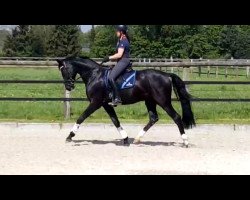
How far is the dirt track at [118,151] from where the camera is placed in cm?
687

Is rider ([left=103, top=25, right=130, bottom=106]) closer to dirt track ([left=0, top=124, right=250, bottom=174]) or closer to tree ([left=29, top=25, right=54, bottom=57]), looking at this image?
dirt track ([left=0, top=124, right=250, bottom=174])

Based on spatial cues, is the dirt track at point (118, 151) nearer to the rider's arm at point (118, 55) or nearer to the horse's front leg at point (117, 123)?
the horse's front leg at point (117, 123)

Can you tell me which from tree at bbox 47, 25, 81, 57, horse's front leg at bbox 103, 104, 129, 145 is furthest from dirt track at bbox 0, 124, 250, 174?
tree at bbox 47, 25, 81, 57

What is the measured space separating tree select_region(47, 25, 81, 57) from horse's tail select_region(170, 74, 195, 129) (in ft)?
153

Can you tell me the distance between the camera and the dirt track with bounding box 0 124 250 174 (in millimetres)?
6867

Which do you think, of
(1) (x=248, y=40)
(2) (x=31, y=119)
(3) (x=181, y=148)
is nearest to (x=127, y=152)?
(3) (x=181, y=148)

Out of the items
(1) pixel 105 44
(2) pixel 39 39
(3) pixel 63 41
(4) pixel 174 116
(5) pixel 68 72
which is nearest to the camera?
(4) pixel 174 116

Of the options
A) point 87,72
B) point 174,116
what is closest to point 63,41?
point 87,72

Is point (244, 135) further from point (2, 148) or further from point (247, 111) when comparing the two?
point (2, 148)

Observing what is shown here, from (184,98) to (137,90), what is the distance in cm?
96

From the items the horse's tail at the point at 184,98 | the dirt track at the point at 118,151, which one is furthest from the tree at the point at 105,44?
the horse's tail at the point at 184,98

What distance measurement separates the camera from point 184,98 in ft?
30.7

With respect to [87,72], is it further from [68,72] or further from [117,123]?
[117,123]

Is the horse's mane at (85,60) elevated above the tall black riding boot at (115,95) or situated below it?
above
